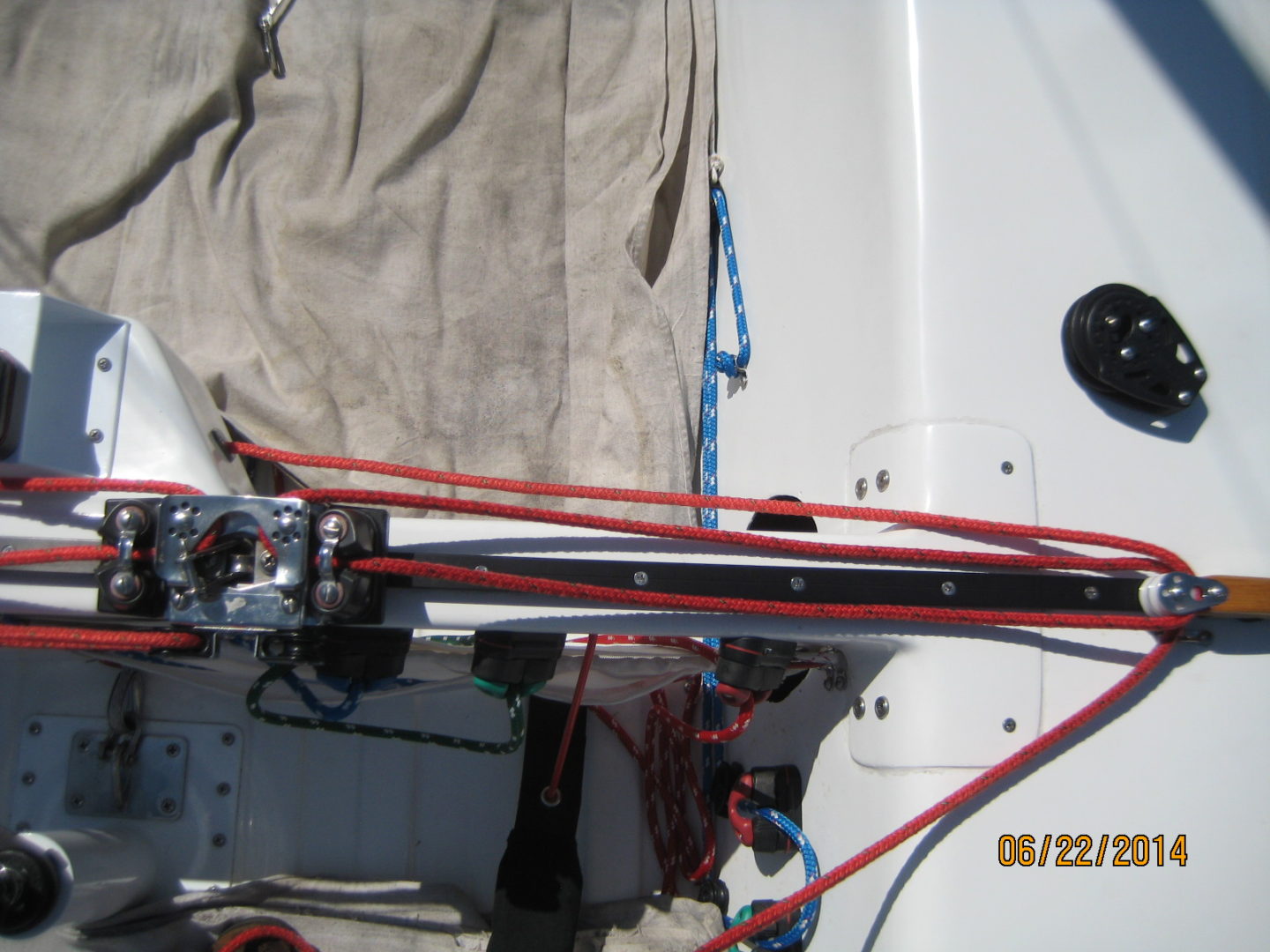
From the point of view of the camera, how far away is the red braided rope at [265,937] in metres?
1.00

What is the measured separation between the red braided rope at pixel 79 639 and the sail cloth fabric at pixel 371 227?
15.4 inches

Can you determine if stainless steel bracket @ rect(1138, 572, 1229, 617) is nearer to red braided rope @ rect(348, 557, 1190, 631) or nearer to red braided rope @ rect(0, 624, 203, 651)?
red braided rope @ rect(348, 557, 1190, 631)

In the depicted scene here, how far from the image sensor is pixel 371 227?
116 centimetres

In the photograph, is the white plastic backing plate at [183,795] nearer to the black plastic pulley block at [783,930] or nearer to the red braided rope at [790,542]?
the red braided rope at [790,542]

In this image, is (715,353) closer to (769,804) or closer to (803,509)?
(803,509)

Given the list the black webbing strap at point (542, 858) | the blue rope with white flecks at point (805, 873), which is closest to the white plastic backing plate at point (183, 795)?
the black webbing strap at point (542, 858)

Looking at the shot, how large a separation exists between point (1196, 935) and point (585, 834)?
77 cm

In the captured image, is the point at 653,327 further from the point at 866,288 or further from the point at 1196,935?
the point at 1196,935

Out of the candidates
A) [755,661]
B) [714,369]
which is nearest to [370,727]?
[755,661]

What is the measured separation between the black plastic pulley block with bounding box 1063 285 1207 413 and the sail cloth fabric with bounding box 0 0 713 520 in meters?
0.52

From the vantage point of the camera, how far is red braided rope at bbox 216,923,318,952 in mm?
996

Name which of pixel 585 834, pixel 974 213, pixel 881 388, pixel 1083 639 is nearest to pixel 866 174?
pixel 974 213

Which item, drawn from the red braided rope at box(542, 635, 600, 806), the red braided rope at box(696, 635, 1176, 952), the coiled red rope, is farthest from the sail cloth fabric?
the red braided rope at box(696, 635, 1176, 952)

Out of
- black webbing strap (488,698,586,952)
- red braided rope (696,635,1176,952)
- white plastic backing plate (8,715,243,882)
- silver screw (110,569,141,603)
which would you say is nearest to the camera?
silver screw (110,569,141,603)
